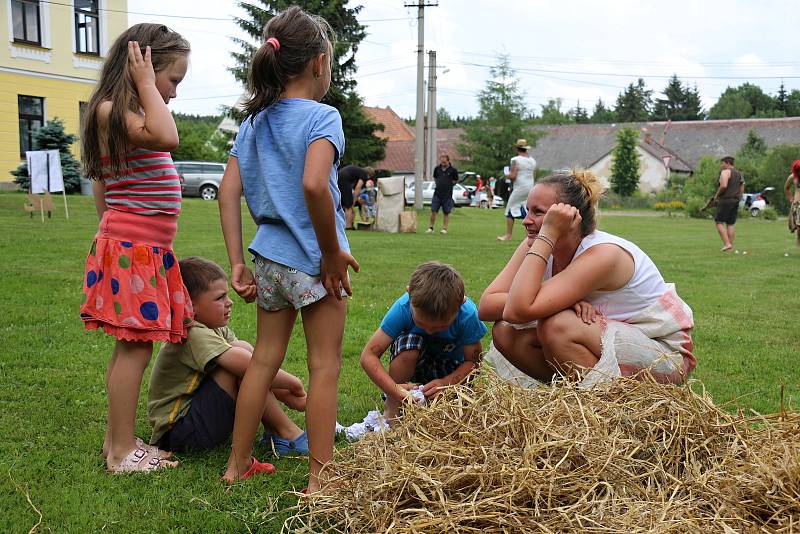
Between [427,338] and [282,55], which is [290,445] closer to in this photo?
[427,338]

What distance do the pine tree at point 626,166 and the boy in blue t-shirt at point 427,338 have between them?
5450 cm

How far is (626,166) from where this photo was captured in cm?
5638

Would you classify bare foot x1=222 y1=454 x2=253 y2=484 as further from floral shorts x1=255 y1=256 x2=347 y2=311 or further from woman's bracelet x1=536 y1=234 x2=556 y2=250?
woman's bracelet x1=536 y1=234 x2=556 y2=250

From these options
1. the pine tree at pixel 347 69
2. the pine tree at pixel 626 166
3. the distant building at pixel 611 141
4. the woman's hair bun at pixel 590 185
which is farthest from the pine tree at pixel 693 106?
the woman's hair bun at pixel 590 185

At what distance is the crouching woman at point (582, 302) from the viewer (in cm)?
336

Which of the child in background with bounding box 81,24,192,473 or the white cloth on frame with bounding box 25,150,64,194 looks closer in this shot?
the child in background with bounding box 81,24,192,473

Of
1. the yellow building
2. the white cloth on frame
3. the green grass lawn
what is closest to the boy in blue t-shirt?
the green grass lawn

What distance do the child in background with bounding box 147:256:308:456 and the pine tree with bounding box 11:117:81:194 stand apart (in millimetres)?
→ 23466

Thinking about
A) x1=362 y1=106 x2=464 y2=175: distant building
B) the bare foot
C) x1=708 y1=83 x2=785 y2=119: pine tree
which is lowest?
the bare foot

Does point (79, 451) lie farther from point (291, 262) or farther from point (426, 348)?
point (426, 348)

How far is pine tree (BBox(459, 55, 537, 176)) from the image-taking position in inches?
2159

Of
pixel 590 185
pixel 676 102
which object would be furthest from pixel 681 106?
pixel 590 185

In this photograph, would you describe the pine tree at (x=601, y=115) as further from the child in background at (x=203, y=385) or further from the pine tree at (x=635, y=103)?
the child in background at (x=203, y=385)

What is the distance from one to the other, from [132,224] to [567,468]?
1914 mm
